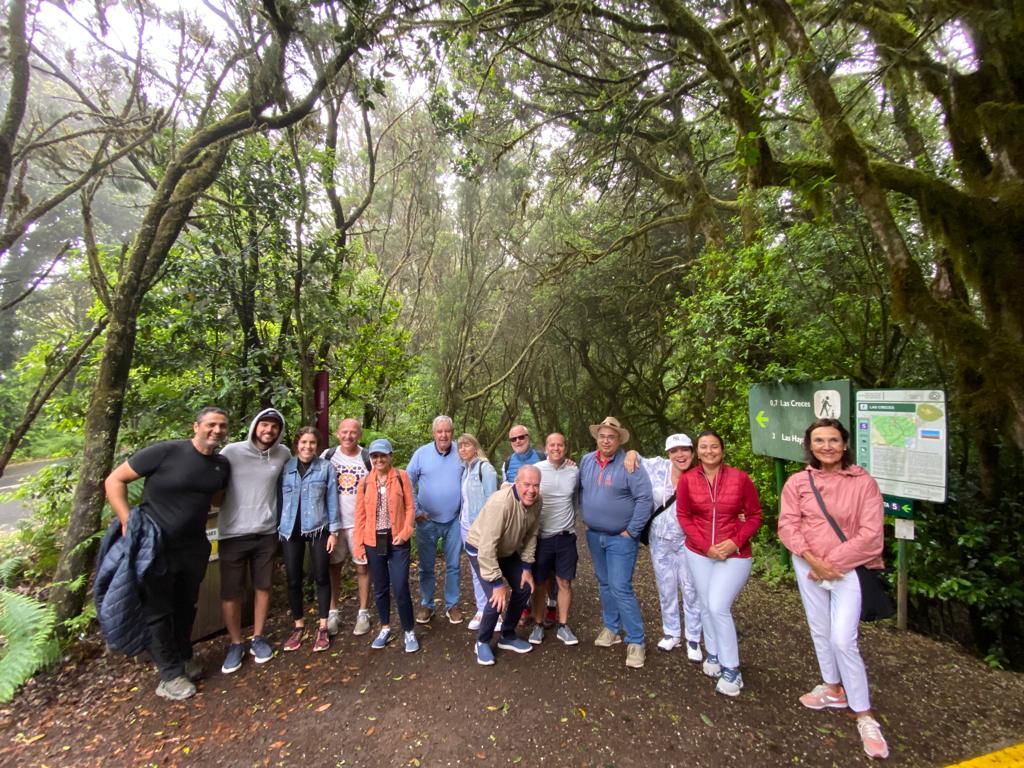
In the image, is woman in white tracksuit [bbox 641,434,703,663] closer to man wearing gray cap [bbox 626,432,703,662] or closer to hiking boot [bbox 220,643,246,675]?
man wearing gray cap [bbox 626,432,703,662]

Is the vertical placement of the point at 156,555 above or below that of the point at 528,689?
above

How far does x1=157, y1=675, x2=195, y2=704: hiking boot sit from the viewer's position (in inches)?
120

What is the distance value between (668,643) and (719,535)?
1219 mm

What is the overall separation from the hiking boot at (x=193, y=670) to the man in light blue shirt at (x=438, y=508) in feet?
5.37

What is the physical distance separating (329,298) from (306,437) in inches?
93.4

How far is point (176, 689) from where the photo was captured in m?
3.06

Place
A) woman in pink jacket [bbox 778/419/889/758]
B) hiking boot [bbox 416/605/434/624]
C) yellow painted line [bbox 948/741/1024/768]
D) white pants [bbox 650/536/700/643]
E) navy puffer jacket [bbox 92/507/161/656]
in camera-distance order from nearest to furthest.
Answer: yellow painted line [bbox 948/741/1024/768] → woman in pink jacket [bbox 778/419/889/758] → navy puffer jacket [bbox 92/507/161/656] → white pants [bbox 650/536/700/643] → hiking boot [bbox 416/605/434/624]

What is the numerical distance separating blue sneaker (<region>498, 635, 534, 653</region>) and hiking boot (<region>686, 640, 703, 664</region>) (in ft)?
3.89

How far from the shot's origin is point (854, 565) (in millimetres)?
2480

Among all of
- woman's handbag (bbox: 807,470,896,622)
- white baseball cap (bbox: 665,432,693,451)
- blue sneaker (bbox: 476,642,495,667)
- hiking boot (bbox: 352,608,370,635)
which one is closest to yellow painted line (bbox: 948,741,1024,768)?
woman's handbag (bbox: 807,470,896,622)

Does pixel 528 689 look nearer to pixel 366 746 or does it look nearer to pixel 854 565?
pixel 366 746

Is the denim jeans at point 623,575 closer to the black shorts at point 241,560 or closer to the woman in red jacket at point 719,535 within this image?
the woman in red jacket at point 719,535

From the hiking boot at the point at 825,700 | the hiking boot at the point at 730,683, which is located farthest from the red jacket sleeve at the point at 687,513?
the hiking boot at the point at 825,700

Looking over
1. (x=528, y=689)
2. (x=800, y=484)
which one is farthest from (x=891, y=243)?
(x=528, y=689)
